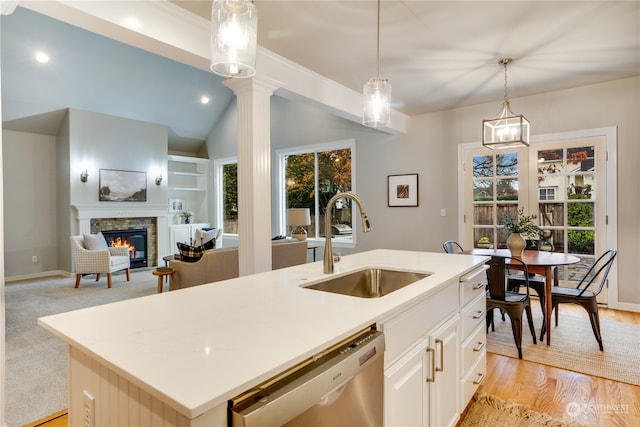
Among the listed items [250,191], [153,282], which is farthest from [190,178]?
[250,191]

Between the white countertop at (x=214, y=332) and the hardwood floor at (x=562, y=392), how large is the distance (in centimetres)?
137

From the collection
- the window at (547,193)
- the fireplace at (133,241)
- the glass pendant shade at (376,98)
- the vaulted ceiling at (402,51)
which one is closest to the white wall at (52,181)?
the vaulted ceiling at (402,51)

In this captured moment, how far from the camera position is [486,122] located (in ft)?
11.5

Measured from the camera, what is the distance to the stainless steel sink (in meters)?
1.87

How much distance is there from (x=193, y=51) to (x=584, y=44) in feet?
10.5

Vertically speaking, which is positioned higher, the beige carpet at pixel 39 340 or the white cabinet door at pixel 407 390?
the white cabinet door at pixel 407 390

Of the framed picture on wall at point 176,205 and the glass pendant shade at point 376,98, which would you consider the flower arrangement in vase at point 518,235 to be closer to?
the glass pendant shade at point 376,98

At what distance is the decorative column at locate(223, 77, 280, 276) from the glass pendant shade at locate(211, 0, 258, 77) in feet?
4.83

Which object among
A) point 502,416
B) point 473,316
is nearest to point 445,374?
point 473,316

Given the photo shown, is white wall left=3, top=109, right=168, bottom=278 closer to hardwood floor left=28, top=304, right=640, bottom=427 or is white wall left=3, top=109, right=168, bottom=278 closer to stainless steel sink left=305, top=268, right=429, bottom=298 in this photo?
hardwood floor left=28, top=304, right=640, bottom=427

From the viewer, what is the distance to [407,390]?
132cm

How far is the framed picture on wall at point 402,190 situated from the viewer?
5.39 m

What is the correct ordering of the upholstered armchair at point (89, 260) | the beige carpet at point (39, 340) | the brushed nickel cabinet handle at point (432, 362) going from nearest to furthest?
the brushed nickel cabinet handle at point (432, 362) → the beige carpet at point (39, 340) → the upholstered armchair at point (89, 260)

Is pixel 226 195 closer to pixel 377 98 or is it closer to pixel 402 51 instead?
pixel 402 51
